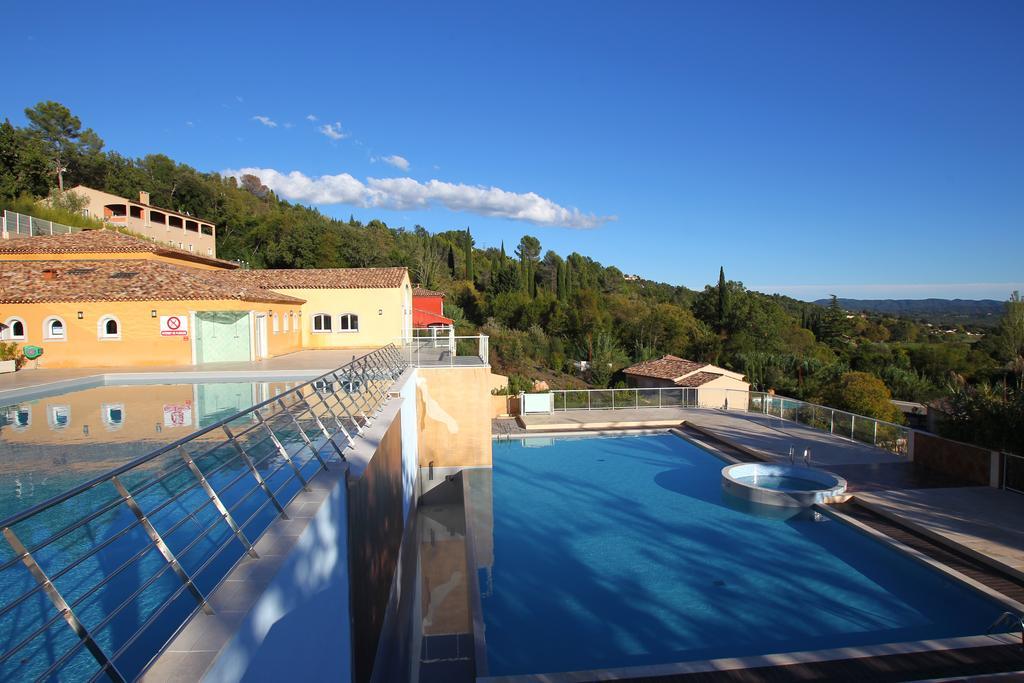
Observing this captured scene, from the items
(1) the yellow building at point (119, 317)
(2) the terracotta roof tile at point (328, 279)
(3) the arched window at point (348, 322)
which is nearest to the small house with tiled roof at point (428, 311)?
(2) the terracotta roof tile at point (328, 279)

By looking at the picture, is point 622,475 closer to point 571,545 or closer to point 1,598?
point 571,545

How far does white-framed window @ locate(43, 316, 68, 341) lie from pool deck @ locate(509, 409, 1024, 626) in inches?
462

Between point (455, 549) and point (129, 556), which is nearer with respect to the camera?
point (129, 556)

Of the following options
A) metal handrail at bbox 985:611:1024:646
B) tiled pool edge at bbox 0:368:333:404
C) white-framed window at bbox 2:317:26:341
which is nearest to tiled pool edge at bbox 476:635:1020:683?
metal handrail at bbox 985:611:1024:646

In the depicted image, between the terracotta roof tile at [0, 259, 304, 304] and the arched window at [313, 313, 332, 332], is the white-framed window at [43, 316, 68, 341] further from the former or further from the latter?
the arched window at [313, 313, 332, 332]

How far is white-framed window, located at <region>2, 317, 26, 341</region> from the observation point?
604 inches

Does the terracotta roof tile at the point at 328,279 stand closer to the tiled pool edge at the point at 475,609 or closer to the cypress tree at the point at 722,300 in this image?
the tiled pool edge at the point at 475,609

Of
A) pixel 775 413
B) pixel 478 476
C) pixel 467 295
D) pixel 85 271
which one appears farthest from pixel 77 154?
pixel 775 413

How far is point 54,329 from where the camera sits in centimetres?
1547

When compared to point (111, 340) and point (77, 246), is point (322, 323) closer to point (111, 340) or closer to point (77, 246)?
point (111, 340)

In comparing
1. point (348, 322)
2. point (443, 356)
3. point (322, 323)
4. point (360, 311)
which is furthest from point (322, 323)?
point (443, 356)

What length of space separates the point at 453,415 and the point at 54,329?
10.8 meters

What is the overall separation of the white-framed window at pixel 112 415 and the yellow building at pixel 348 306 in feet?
36.3

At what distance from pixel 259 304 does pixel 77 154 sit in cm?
4210
